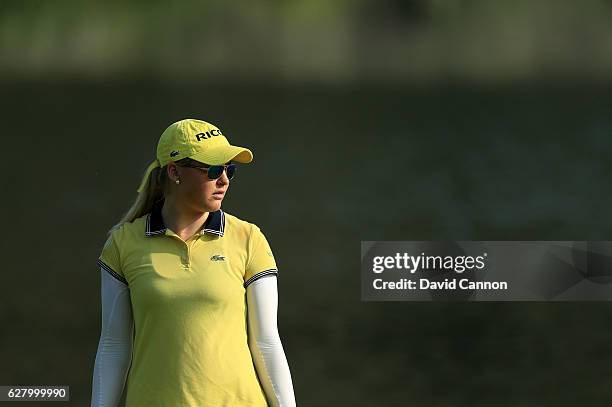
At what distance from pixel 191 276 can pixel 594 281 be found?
2.92 metres

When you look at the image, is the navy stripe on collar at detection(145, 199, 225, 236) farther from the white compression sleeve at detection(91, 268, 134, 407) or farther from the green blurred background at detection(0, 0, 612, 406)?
the green blurred background at detection(0, 0, 612, 406)

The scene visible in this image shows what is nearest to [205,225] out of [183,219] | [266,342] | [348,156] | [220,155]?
[183,219]

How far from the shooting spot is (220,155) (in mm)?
3117

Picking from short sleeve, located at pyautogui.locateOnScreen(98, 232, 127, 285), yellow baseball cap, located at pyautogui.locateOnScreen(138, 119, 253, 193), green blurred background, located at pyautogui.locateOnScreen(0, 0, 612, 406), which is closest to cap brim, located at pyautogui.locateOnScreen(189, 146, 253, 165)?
yellow baseball cap, located at pyautogui.locateOnScreen(138, 119, 253, 193)

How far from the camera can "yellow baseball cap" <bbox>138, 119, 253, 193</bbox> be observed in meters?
3.12

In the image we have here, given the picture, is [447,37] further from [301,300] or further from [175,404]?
[175,404]

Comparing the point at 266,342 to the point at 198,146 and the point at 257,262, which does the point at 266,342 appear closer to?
the point at 257,262

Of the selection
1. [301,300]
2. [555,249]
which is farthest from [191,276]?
[555,249]

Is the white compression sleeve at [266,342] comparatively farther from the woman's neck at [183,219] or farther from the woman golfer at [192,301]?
the woman's neck at [183,219]

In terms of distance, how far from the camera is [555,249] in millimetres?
5559

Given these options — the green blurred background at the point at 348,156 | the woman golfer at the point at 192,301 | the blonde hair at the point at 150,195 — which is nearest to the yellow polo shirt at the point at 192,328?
the woman golfer at the point at 192,301

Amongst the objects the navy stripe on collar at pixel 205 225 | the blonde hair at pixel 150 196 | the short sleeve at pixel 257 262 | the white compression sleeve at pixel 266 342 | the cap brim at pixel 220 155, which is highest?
the cap brim at pixel 220 155

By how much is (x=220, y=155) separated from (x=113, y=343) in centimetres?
52

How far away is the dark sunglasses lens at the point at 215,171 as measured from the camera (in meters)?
3.13
